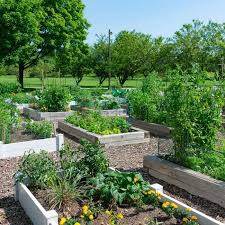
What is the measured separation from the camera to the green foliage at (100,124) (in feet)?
30.6

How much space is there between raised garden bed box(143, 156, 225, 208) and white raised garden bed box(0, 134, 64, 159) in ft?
8.50

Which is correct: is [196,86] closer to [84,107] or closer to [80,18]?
[84,107]

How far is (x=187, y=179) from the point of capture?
5.73 metres

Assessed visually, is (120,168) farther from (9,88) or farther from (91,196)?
(9,88)

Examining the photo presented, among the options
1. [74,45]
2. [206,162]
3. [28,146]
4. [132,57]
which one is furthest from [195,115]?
[132,57]

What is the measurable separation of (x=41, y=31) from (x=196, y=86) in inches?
901

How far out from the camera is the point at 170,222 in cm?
434

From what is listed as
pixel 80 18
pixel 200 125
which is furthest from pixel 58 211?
pixel 80 18

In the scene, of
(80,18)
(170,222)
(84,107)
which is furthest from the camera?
(80,18)

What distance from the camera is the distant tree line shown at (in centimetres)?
2361

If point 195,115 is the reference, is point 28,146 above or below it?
below

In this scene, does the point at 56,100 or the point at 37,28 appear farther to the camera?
the point at 37,28

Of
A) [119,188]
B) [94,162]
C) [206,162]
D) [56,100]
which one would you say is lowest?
[119,188]

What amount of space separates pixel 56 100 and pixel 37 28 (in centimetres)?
1285
